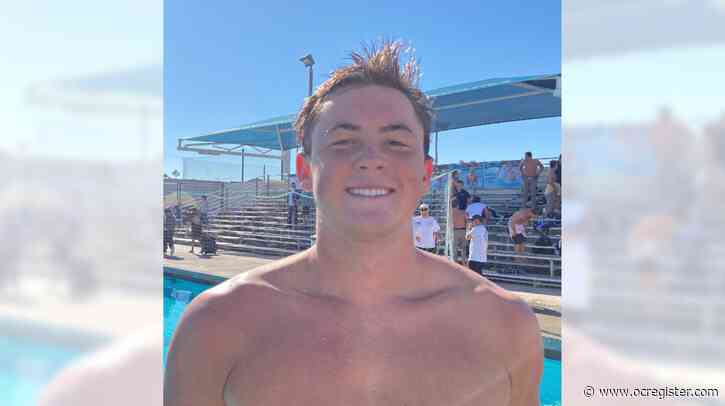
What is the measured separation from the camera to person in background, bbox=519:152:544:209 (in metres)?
6.38

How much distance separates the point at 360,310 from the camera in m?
1.31

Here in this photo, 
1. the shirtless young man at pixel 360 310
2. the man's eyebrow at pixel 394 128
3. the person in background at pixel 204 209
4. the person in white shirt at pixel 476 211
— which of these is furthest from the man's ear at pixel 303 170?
the person in background at pixel 204 209

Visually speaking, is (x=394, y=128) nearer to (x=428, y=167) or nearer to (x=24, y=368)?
(x=428, y=167)

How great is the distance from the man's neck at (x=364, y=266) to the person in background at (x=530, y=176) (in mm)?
5348

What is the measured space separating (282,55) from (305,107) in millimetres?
2457

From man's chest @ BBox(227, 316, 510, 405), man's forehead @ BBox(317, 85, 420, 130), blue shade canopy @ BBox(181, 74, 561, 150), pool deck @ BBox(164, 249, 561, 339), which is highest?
blue shade canopy @ BBox(181, 74, 561, 150)

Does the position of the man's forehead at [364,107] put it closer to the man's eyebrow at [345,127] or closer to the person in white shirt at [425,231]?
the man's eyebrow at [345,127]

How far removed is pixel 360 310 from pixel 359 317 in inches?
0.7

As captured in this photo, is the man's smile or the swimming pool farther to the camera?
the swimming pool

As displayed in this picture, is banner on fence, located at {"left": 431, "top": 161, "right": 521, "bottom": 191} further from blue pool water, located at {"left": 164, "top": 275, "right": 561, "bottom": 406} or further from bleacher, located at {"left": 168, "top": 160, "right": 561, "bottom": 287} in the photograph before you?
blue pool water, located at {"left": 164, "top": 275, "right": 561, "bottom": 406}

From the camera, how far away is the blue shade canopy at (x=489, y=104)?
414 centimetres

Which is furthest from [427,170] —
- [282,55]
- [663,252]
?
[282,55]

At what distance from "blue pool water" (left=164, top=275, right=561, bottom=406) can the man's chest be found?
1637mm

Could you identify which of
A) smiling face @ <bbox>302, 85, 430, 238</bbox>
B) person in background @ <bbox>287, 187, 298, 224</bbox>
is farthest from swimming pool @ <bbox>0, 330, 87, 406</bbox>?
person in background @ <bbox>287, 187, 298, 224</bbox>
